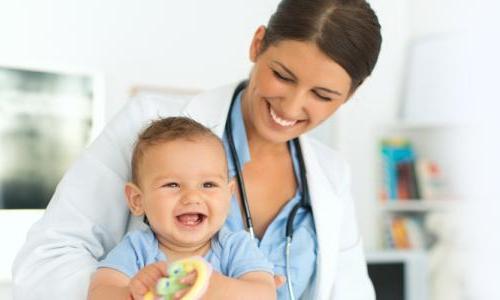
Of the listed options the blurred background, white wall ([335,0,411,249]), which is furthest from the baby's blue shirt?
white wall ([335,0,411,249])

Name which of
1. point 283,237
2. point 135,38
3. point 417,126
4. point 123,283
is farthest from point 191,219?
point 417,126

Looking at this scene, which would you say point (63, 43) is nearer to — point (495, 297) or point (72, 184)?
point (72, 184)

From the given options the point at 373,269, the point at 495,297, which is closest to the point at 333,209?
the point at 373,269

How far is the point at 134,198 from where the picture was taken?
4.19ft

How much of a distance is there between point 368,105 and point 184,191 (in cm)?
331

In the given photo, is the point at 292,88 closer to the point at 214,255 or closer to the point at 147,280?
the point at 214,255

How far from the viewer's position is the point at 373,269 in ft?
10.3

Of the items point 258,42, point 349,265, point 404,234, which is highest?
point 258,42

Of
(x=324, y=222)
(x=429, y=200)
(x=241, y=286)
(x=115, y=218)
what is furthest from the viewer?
(x=429, y=200)

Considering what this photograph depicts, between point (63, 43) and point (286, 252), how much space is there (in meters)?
2.24

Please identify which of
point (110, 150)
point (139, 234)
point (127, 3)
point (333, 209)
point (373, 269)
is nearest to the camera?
point (139, 234)

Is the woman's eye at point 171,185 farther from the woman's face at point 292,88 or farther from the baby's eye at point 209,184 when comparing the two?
the woman's face at point 292,88

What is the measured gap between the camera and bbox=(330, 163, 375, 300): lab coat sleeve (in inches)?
59.0

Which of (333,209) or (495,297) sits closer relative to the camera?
(333,209)
